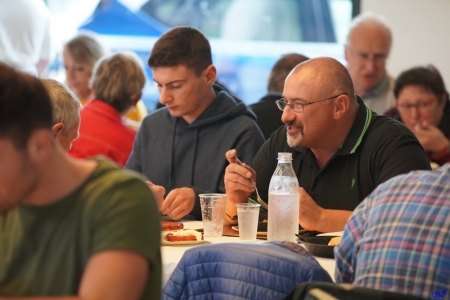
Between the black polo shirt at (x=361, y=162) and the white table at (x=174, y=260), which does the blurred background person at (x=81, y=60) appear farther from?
the white table at (x=174, y=260)

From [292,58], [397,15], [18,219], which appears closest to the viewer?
[18,219]

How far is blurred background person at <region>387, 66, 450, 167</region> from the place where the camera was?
448 cm

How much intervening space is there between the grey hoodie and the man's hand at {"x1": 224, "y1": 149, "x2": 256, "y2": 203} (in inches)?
22.1

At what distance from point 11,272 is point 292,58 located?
3.18 metres

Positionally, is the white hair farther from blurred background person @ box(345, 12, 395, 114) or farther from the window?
the window

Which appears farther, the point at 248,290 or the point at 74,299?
the point at 248,290

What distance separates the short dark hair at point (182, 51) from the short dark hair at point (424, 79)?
1.56m

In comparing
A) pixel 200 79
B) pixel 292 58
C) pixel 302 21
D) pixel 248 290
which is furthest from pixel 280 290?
pixel 302 21

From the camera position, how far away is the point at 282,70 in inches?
174

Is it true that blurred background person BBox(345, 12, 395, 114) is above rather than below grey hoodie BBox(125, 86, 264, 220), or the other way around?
above

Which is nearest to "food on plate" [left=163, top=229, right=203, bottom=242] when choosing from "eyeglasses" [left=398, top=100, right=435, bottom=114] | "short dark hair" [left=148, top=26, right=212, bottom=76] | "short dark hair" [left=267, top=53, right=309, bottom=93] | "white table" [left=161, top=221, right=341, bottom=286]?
"white table" [left=161, top=221, right=341, bottom=286]

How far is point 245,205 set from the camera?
2.57 m

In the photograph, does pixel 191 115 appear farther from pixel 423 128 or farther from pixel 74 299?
pixel 74 299

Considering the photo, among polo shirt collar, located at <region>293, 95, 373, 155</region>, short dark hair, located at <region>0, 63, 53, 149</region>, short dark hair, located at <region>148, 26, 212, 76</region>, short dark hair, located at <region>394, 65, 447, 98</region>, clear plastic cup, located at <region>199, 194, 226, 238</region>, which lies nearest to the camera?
short dark hair, located at <region>0, 63, 53, 149</region>
